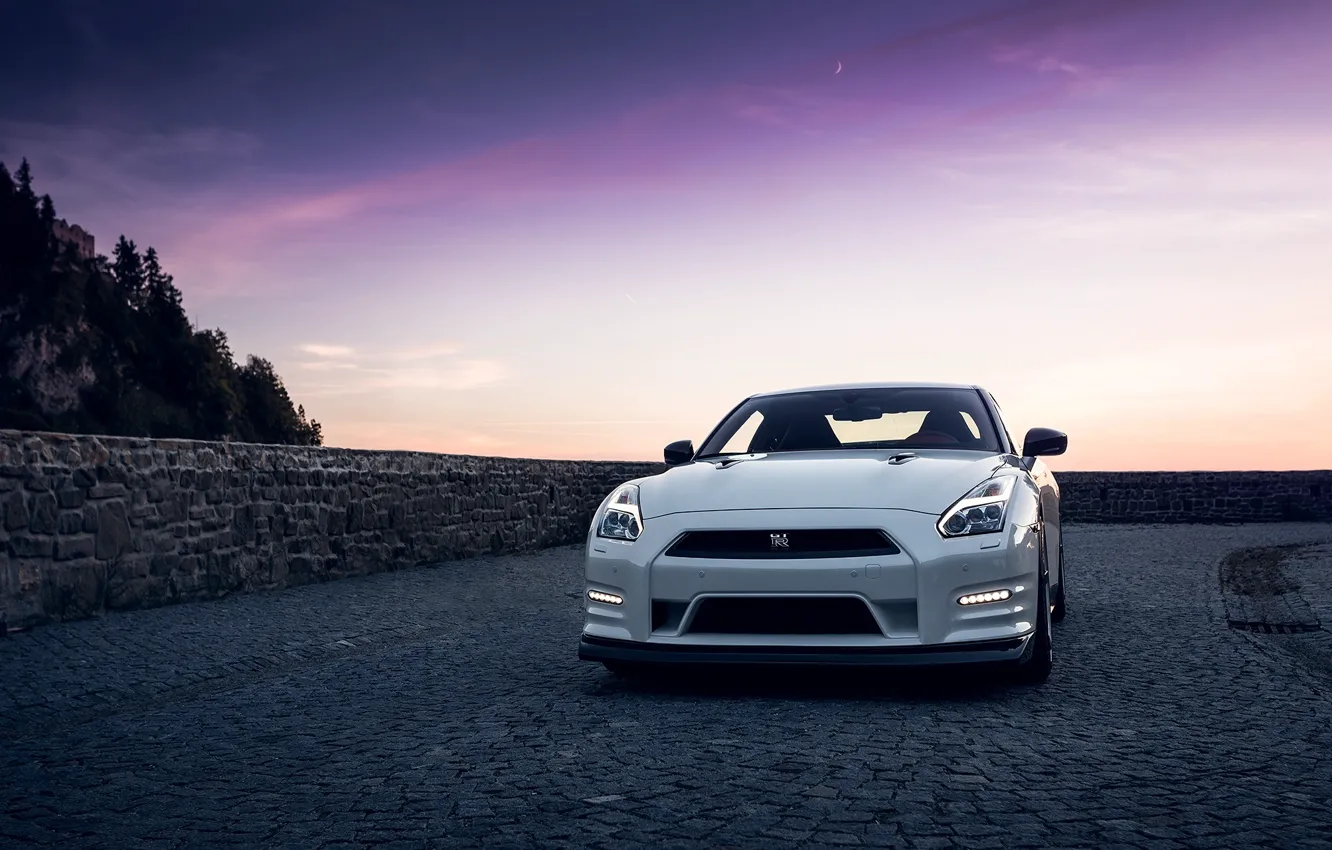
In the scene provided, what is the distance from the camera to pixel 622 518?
5324 mm

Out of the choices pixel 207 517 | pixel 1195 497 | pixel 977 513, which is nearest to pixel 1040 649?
pixel 977 513

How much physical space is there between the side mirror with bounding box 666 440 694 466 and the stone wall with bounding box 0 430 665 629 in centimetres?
472

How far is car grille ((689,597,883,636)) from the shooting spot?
475 centimetres

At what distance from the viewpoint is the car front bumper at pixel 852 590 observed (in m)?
4.71

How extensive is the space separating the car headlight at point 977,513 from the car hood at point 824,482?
44mm

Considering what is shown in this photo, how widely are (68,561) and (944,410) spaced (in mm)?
6189

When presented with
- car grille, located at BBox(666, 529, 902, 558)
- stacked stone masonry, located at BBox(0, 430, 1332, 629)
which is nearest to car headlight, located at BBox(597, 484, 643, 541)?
car grille, located at BBox(666, 529, 902, 558)

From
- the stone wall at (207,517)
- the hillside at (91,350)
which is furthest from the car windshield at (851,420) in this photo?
the hillside at (91,350)

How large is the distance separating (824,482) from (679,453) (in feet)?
4.49

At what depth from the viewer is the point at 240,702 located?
5.41m

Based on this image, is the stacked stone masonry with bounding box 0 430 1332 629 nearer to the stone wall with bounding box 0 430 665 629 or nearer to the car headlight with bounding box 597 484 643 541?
the stone wall with bounding box 0 430 665 629

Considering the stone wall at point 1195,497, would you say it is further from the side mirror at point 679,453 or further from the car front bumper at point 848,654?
the car front bumper at point 848,654

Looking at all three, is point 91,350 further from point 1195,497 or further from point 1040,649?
point 1040,649

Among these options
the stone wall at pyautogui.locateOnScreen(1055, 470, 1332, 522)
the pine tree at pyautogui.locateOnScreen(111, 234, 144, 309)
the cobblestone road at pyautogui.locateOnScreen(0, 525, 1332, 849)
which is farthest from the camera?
the pine tree at pyautogui.locateOnScreen(111, 234, 144, 309)
